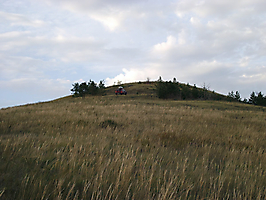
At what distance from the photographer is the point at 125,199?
2.35 metres

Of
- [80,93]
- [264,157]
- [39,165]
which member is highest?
[80,93]

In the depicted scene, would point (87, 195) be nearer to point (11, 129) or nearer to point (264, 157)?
point (264, 157)

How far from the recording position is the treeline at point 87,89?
52.8 metres

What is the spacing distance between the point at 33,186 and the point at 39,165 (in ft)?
2.33

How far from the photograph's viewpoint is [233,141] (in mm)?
6598

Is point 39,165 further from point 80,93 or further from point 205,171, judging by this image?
point 80,93

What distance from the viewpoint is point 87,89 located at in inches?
2311

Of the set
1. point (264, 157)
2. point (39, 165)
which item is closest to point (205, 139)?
point (264, 157)

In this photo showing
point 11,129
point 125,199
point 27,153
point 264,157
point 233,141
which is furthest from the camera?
point 11,129

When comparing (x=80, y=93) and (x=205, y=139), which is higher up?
(x=80, y=93)

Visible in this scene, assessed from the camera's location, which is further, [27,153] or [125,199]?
[27,153]

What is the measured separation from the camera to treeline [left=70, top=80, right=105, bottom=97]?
52.8 meters

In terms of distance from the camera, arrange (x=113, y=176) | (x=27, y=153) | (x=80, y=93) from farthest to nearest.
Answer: (x=80, y=93) < (x=27, y=153) < (x=113, y=176)

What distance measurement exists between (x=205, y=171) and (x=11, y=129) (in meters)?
7.83
